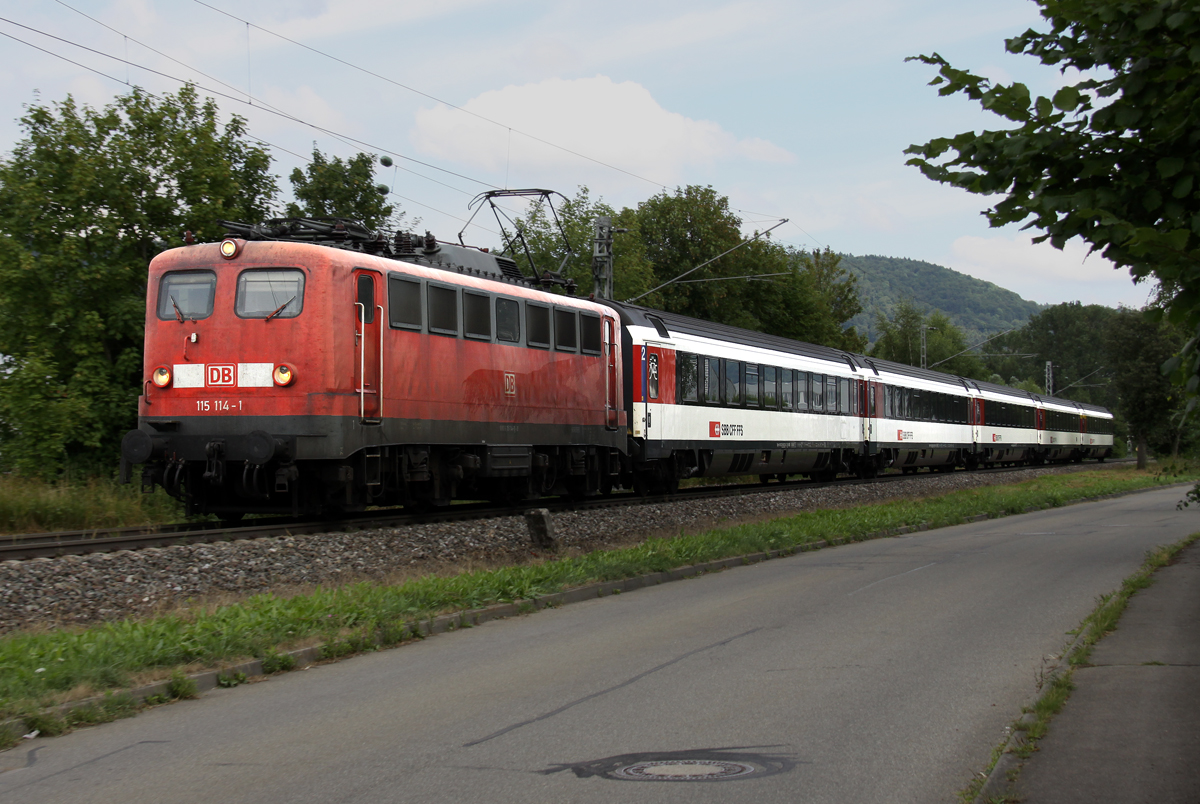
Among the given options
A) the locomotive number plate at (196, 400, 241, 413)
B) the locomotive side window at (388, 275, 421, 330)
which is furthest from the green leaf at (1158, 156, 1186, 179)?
the locomotive number plate at (196, 400, 241, 413)

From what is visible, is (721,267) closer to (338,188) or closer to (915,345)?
(338,188)

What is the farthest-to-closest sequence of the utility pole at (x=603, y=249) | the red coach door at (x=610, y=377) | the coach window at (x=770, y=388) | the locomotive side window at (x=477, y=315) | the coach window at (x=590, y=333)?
the utility pole at (x=603, y=249) → the coach window at (x=770, y=388) → the red coach door at (x=610, y=377) → the coach window at (x=590, y=333) → the locomotive side window at (x=477, y=315)

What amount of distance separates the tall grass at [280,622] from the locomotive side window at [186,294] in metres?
5.41

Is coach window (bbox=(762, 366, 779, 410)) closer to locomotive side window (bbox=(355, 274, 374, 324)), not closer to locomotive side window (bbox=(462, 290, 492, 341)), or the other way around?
locomotive side window (bbox=(462, 290, 492, 341))

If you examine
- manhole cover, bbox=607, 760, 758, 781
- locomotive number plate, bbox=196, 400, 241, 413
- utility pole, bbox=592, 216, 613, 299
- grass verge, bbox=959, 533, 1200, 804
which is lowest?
manhole cover, bbox=607, 760, 758, 781

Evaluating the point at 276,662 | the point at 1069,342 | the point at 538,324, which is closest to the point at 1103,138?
the point at 276,662

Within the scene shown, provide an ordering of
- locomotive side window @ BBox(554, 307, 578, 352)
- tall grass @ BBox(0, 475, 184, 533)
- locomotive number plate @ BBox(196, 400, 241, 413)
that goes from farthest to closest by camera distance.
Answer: locomotive side window @ BBox(554, 307, 578, 352), tall grass @ BBox(0, 475, 184, 533), locomotive number plate @ BBox(196, 400, 241, 413)

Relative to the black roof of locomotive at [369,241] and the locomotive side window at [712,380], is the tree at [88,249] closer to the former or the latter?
the black roof of locomotive at [369,241]

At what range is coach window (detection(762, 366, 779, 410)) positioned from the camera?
1121 inches

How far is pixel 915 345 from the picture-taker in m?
112

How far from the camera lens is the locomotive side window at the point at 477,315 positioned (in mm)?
17141

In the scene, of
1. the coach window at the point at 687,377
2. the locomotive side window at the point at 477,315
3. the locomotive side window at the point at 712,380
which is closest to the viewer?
the locomotive side window at the point at 477,315

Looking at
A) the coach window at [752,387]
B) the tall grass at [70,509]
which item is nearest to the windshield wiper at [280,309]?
the tall grass at [70,509]

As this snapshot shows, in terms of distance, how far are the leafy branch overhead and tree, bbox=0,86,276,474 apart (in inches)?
707
